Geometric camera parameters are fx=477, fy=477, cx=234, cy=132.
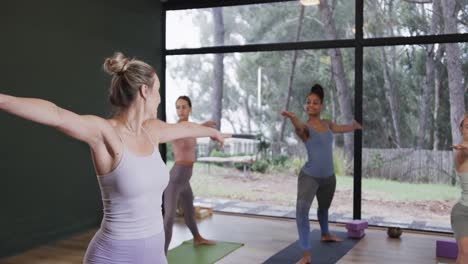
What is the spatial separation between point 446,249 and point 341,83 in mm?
1993

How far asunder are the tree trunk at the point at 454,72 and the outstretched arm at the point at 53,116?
13.4 ft

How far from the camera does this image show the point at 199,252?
405 cm

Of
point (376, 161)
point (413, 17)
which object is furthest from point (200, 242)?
point (413, 17)

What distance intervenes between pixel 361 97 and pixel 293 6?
1.25 metres

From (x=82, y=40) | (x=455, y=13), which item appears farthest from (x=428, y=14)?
(x=82, y=40)

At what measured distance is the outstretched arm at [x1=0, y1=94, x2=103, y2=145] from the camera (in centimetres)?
120

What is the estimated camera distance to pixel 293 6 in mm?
5223

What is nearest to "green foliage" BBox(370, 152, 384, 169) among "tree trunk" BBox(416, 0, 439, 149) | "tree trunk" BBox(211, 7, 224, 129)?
"tree trunk" BBox(416, 0, 439, 149)

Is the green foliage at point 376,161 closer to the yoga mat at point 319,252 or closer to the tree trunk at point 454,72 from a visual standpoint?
the tree trunk at point 454,72

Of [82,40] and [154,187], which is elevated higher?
[82,40]

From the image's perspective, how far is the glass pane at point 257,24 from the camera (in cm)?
505

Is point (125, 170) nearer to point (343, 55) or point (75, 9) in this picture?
point (75, 9)

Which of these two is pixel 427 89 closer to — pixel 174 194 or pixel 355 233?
pixel 355 233

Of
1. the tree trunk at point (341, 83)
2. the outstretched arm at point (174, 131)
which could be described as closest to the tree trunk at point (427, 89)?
the tree trunk at point (341, 83)
